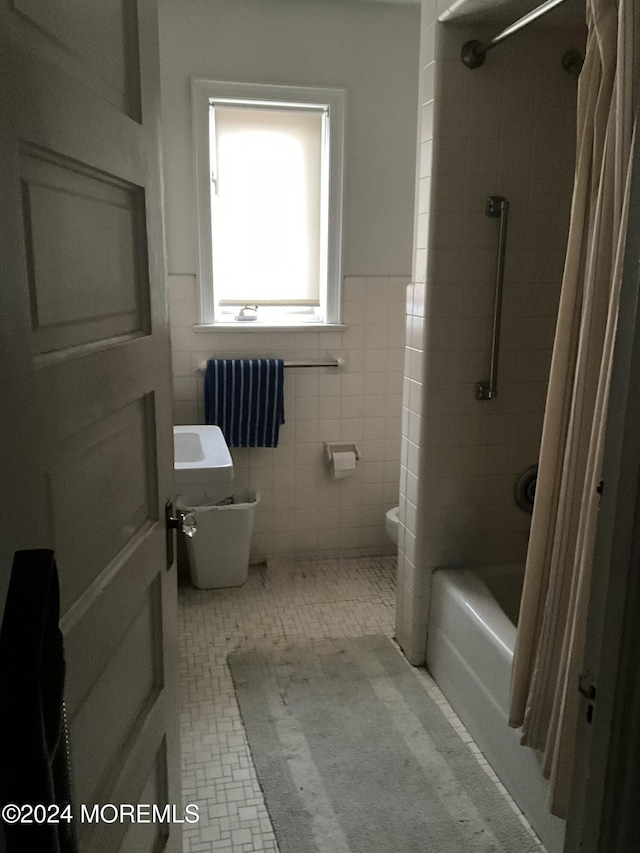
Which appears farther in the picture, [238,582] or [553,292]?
[238,582]

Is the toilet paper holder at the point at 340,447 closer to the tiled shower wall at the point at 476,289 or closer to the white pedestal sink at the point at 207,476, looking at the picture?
the tiled shower wall at the point at 476,289

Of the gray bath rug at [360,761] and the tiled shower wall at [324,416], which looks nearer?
the gray bath rug at [360,761]

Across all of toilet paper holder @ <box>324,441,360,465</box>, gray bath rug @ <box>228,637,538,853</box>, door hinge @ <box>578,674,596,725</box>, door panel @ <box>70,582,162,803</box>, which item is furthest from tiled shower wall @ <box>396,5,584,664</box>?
door hinge @ <box>578,674,596,725</box>

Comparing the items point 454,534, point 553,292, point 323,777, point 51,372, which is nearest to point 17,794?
point 51,372

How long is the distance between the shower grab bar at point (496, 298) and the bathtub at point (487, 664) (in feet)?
2.09

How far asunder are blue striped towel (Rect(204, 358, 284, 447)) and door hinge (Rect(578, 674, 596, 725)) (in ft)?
7.69

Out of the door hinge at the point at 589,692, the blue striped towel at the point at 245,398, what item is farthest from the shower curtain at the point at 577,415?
the blue striped towel at the point at 245,398

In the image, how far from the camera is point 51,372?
794 mm

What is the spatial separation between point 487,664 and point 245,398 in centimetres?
154

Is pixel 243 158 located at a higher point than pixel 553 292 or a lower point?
higher

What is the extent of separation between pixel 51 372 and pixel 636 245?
25.8 inches

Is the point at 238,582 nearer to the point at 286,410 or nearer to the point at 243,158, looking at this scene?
the point at 286,410

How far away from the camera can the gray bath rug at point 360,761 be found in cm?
173

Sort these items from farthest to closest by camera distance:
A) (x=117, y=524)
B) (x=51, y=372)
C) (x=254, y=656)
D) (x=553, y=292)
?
(x=254, y=656) < (x=553, y=292) < (x=117, y=524) < (x=51, y=372)
